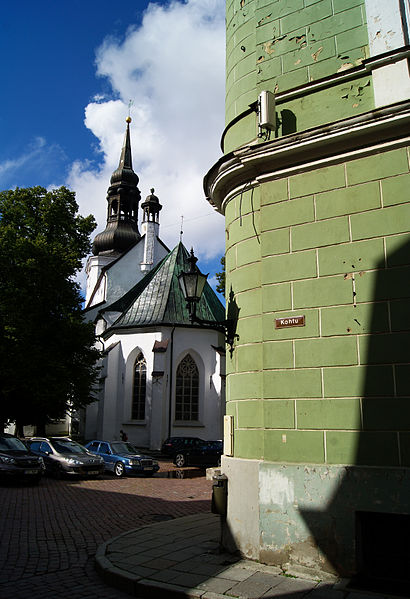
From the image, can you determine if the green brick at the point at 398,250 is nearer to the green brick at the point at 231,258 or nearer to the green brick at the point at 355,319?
the green brick at the point at 355,319

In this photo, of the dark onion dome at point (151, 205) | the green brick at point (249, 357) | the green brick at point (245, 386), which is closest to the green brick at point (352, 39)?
the green brick at point (249, 357)

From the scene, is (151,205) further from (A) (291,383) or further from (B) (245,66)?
(A) (291,383)

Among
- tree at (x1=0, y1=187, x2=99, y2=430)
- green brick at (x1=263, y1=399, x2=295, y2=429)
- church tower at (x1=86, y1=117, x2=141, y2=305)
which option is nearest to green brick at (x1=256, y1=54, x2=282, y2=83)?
green brick at (x1=263, y1=399, x2=295, y2=429)

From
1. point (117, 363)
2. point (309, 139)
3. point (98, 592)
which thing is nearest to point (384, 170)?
point (309, 139)

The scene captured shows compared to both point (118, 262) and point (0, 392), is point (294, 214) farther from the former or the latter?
point (118, 262)

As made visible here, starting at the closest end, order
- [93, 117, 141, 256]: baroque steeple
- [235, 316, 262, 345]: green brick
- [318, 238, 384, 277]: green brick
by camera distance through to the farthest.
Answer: [318, 238, 384, 277]: green brick < [235, 316, 262, 345]: green brick < [93, 117, 141, 256]: baroque steeple

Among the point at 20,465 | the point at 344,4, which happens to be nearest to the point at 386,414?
the point at 344,4

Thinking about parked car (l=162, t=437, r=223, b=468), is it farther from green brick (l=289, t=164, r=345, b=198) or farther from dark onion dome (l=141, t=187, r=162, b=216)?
dark onion dome (l=141, t=187, r=162, b=216)

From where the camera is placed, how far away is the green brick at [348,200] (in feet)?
21.4

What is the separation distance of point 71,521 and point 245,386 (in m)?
5.52

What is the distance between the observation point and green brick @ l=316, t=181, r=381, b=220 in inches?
257

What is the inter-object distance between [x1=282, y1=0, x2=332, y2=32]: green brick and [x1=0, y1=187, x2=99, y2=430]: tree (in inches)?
717

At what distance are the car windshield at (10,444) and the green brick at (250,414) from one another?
11.9m

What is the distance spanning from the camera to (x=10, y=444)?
54.2ft
